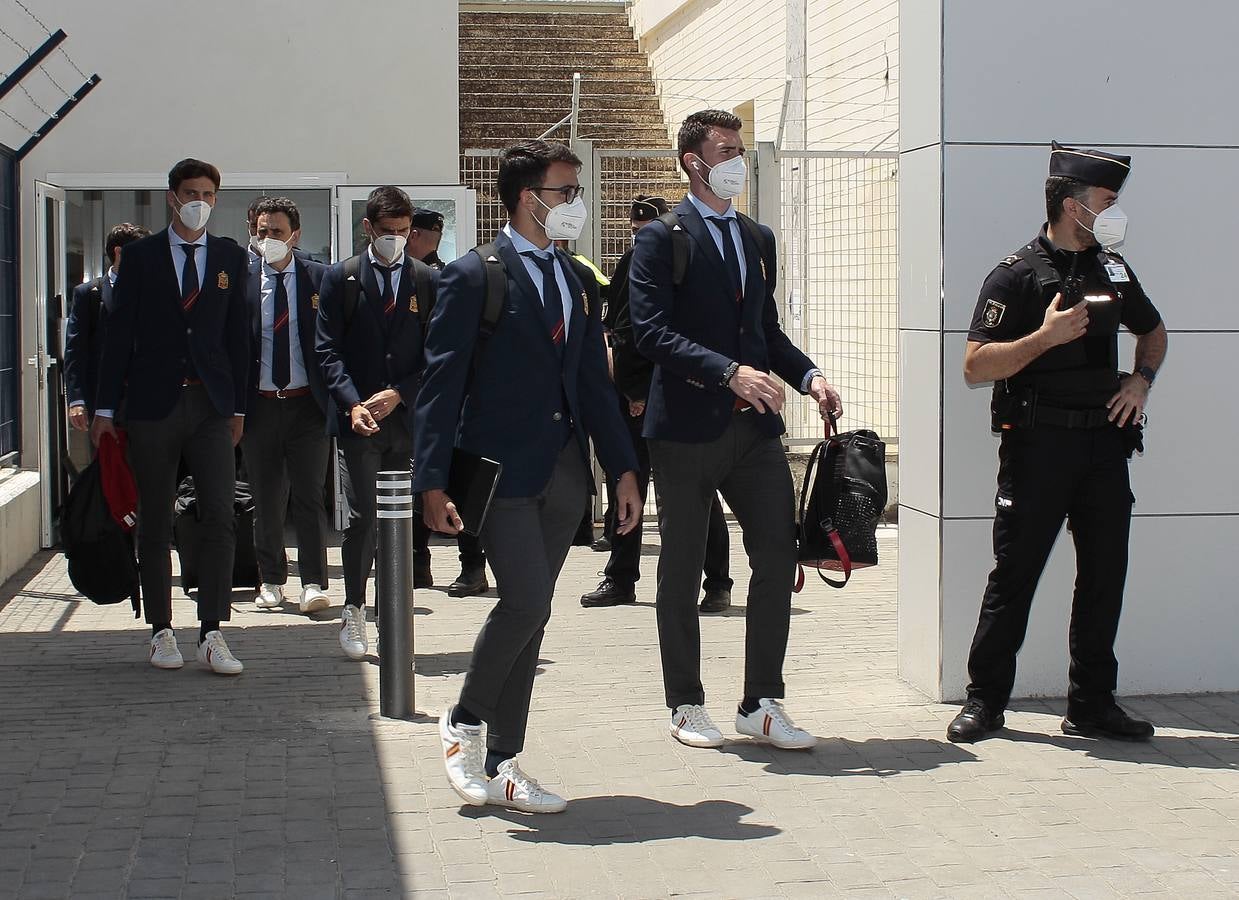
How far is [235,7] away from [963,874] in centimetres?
892

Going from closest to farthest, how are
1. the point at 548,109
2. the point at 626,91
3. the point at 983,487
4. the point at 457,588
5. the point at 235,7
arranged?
Answer: the point at 983,487 < the point at 457,588 < the point at 235,7 < the point at 548,109 < the point at 626,91

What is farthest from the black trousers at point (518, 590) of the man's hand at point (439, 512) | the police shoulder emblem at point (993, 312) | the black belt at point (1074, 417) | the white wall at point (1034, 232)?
the white wall at point (1034, 232)

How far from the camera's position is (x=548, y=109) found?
746 inches

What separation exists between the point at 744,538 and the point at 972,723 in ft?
3.56

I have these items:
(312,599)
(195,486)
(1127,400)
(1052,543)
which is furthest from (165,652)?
(1127,400)

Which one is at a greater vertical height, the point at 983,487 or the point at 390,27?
the point at 390,27

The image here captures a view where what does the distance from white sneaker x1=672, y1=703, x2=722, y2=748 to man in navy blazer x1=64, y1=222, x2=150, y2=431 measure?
3.89 meters

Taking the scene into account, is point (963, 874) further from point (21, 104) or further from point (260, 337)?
point (21, 104)

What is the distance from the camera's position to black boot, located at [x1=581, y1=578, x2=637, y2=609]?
887 cm

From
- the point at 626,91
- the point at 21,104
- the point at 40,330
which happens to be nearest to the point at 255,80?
the point at 21,104

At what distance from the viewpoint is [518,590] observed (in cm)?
495

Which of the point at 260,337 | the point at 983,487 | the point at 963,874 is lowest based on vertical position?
the point at 963,874

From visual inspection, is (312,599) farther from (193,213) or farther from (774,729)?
(774,729)

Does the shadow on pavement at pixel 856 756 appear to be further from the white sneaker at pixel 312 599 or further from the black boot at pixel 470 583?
the black boot at pixel 470 583
